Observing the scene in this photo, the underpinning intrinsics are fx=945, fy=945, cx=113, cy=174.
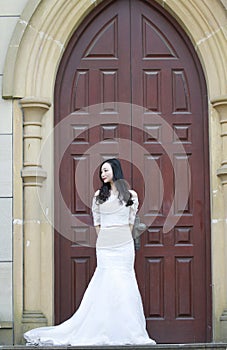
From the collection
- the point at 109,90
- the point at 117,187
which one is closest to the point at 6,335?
the point at 117,187

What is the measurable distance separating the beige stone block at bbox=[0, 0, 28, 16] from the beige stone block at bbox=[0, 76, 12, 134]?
89 cm

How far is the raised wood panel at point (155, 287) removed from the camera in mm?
9766

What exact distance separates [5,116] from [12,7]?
112 centimetres

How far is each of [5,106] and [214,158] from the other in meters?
2.20

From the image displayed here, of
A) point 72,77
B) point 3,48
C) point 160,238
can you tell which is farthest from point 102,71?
point 160,238

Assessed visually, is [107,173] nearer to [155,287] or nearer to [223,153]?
[223,153]

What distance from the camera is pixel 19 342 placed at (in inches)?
371

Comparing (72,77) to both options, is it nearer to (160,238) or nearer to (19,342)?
(160,238)

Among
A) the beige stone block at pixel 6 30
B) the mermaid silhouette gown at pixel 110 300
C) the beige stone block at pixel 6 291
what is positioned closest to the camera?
the mermaid silhouette gown at pixel 110 300

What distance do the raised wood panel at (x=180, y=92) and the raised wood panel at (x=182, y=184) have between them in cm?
50

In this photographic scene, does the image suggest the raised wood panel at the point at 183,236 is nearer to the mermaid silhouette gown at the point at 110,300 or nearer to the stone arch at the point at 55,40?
the mermaid silhouette gown at the point at 110,300

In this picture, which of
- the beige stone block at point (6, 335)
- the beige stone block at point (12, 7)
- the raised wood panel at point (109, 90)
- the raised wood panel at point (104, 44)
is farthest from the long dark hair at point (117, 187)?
the beige stone block at point (12, 7)

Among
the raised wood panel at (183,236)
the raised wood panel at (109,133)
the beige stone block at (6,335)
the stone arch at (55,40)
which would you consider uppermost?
the stone arch at (55,40)

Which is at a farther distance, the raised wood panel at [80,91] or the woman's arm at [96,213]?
the raised wood panel at [80,91]
